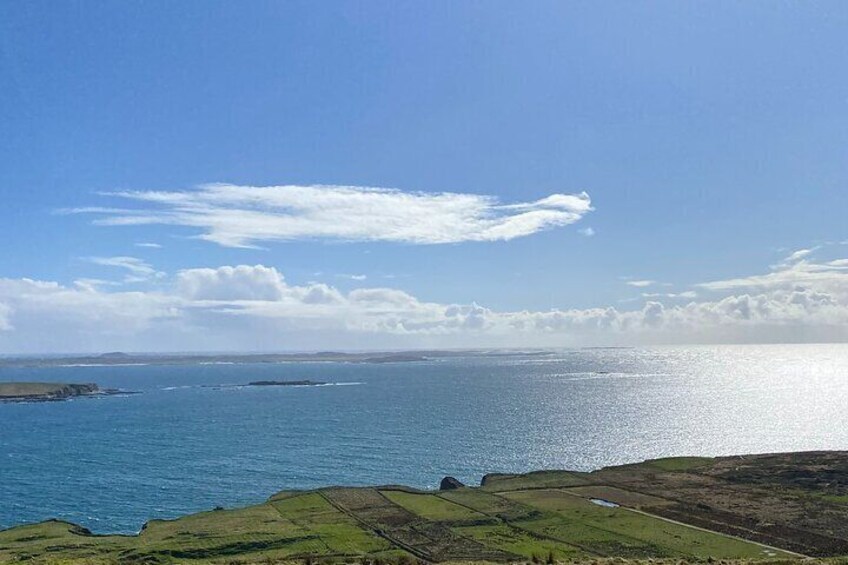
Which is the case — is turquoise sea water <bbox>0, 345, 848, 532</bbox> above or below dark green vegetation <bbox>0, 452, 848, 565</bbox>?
below

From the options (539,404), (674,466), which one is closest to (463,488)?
(674,466)

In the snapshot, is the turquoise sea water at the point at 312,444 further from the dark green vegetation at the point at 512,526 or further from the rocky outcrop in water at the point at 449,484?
the dark green vegetation at the point at 512,526

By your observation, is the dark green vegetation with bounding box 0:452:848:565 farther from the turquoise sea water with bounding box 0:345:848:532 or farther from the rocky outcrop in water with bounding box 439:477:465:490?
the turquoise sea water with bounding box 0:345:848:532

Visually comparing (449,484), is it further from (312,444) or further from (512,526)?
(312,444)

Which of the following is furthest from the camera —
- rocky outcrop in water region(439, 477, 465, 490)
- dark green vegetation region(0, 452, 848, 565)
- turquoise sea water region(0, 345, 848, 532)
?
turquoise sea water region(0, 345, 848, 532)

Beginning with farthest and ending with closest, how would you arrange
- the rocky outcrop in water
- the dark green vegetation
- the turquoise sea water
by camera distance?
the turquoise sea water → the rocky outcrop in water → the dark green vegetation

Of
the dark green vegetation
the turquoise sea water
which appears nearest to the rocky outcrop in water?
the dark green vegetation

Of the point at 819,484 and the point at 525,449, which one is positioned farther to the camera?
the point at 525,449

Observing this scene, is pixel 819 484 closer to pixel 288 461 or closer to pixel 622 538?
pixel 622 538
